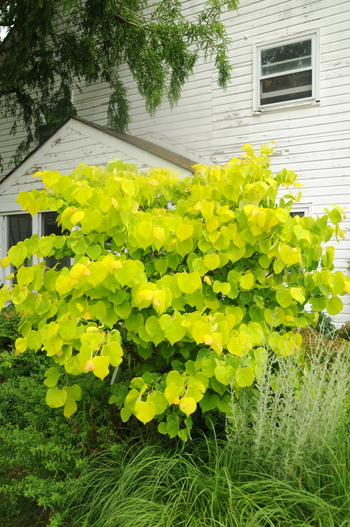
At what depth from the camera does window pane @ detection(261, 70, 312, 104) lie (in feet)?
22.6

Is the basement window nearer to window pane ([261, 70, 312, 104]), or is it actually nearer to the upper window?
the upper window

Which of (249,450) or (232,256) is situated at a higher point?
(232,256)

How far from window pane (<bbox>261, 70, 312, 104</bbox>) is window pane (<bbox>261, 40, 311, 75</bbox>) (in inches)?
5.4

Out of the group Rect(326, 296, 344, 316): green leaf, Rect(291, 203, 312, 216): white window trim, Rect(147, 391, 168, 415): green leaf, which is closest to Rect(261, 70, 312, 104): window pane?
Rect(291, 203, 312, 216): white window trim

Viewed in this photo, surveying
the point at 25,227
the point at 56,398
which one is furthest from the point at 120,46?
the point at 56,398

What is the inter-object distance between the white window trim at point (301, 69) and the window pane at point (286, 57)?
0.21 feet

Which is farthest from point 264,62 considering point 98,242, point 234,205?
point 98,242

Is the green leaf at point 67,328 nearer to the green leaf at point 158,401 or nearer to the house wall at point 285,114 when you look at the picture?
the green leaf at point 158,401

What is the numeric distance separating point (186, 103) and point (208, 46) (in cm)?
109

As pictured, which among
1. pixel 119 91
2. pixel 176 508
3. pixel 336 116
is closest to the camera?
pixel 176 508

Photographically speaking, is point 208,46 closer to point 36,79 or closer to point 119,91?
point 119,91

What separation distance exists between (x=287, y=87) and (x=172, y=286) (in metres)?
6.03

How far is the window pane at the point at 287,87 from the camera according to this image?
6.90m

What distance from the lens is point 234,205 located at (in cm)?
261
